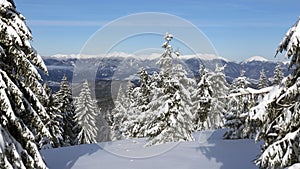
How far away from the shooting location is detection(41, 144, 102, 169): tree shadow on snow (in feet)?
55.5

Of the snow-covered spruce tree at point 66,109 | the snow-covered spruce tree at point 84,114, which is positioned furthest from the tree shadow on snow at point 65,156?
the snow-covered spruce tree at point 84,114

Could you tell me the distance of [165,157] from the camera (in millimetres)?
17734

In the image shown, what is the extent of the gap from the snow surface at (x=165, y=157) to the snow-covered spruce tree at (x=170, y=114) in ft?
10.7

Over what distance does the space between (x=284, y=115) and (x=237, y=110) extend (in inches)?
56.0

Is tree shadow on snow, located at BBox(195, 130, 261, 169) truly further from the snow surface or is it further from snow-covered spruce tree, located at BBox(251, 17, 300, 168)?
snow-covered spruce tree, located at BBox(251, 17, 300, 168)

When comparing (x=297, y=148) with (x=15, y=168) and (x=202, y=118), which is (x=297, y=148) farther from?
(x=202, y=118)

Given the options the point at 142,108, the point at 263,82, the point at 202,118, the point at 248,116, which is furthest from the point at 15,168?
the point at 263,82

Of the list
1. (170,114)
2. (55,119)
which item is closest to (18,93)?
(170,114)

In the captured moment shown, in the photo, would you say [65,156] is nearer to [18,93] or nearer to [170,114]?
[170,114]

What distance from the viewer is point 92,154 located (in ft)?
65.7

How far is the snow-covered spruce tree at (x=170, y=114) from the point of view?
2448cm

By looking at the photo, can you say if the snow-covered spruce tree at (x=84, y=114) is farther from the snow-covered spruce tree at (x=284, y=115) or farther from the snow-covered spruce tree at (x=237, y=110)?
the snow-covered spruce tree at (x=284, y=115)

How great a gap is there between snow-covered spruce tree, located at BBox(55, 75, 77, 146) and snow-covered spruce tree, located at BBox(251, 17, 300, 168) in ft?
122

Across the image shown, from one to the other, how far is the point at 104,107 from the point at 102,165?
66.5m
